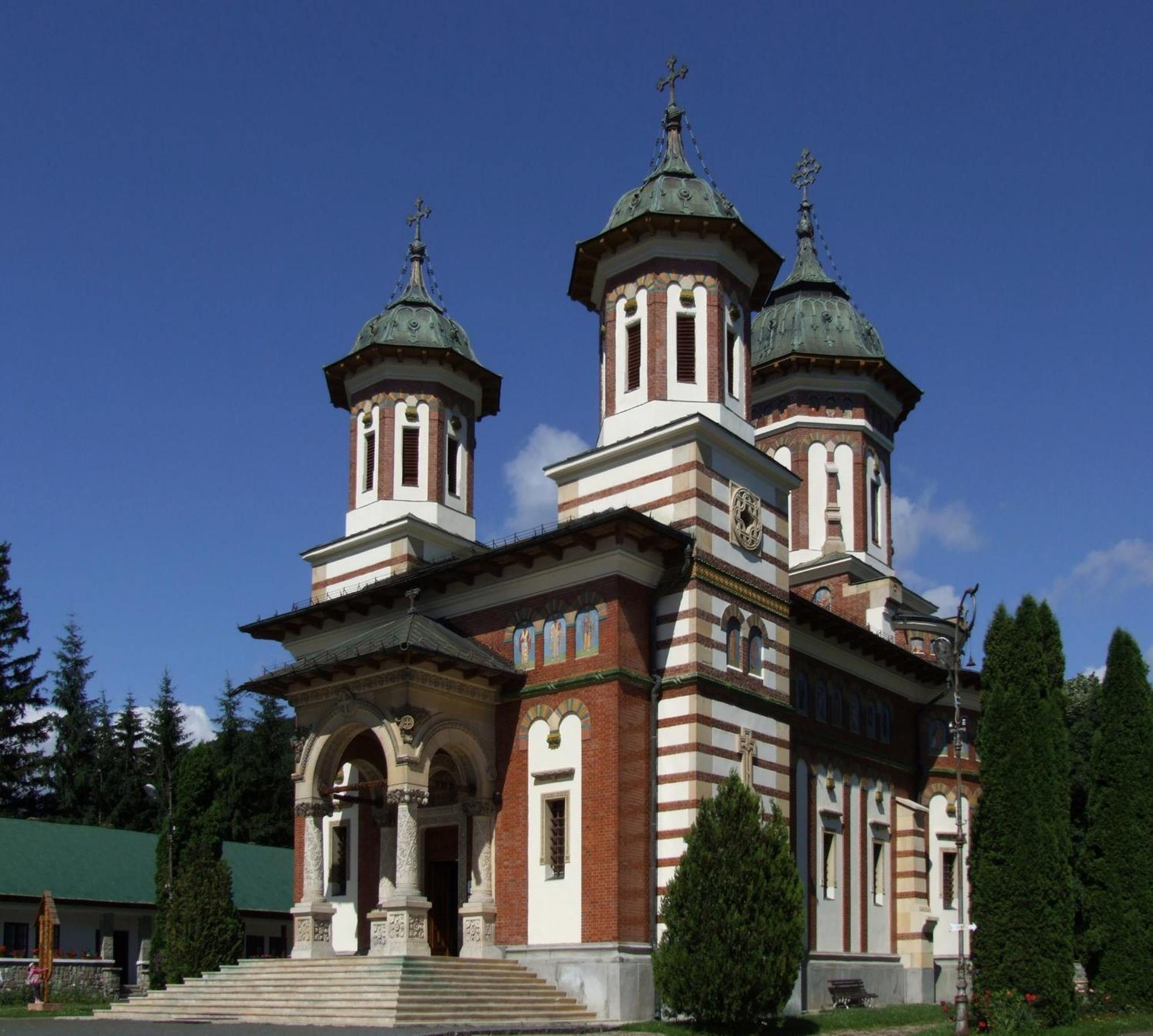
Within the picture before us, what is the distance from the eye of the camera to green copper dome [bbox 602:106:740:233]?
102ft

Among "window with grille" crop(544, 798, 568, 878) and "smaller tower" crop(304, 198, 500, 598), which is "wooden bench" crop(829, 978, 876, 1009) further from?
"smaller tower" crop(304, 198, 500, 598)

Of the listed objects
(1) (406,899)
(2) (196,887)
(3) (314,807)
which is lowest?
(2) (196,887)

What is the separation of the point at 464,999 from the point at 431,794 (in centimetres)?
579

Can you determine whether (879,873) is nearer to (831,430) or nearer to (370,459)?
(831,430)

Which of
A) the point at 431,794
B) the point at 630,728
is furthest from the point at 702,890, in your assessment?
the point at 431,794

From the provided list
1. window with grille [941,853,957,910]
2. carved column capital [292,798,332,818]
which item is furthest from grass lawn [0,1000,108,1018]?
window with grille [941,853,957,910]

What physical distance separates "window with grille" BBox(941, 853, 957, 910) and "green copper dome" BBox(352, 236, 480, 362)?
1753cm

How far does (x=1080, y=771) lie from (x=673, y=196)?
21.5 metres

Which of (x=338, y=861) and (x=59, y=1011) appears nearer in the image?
(x=338, y=861)

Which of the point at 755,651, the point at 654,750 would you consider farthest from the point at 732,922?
the point at 755,651

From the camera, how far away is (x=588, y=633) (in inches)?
1078

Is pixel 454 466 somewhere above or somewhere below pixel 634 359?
below

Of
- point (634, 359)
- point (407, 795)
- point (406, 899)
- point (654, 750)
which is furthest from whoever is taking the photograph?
point (634, 359)

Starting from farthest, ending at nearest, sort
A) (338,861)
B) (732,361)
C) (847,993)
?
(338,861)
(732,361)
(847,993)
